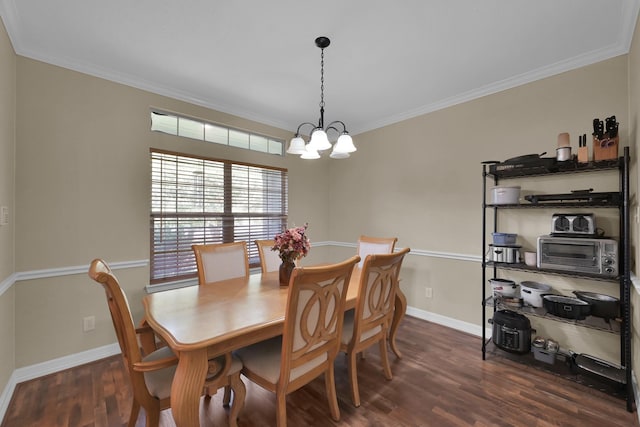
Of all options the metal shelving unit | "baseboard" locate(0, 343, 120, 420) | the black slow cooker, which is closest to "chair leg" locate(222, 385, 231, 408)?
"baseboard" locate(0, 343, 120, 420)

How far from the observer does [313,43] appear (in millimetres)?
2146

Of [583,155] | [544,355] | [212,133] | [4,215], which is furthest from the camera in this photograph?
[212,133]

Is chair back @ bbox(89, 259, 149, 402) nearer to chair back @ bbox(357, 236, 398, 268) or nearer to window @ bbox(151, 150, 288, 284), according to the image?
window @ bbox(151, 150, 288, 284)

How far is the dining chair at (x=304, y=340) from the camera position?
1.38 metres

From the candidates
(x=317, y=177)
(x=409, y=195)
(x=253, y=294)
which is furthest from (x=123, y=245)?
(x=409, y=195)

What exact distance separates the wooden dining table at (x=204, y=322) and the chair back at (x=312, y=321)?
133 mm

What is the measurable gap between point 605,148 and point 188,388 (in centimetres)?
311

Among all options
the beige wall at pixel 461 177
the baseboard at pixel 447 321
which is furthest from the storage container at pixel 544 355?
the baseboard at pixel 447 321

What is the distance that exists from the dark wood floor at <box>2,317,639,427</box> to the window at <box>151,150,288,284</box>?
3.52ft

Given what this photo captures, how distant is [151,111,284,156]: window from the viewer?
292cm

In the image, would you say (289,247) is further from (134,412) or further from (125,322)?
(134,412)

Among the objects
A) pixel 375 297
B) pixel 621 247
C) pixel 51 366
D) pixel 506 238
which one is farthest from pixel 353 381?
pixel 51 366

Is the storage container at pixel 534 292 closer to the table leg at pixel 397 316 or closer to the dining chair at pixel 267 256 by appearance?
the table leg at pixel 397 316

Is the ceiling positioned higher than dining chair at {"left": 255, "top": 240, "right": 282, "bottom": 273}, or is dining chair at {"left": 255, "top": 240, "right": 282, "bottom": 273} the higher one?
the ceiling
